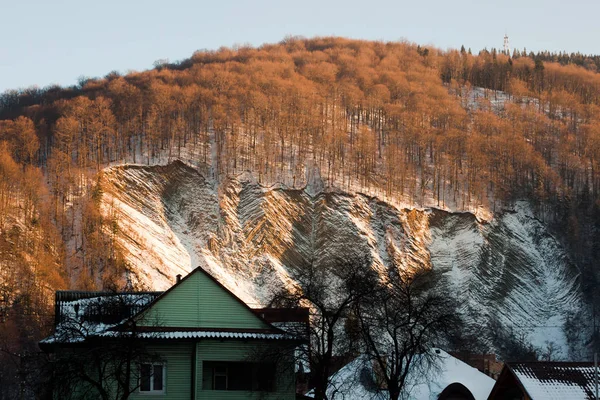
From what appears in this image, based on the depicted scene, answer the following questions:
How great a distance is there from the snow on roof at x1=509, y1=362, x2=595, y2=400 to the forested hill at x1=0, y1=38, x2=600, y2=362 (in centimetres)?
7414

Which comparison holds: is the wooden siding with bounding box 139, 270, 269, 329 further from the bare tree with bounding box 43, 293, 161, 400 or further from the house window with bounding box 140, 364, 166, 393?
the house window with bounding box 140, 364, 166, 393

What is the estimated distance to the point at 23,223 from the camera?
118250mm

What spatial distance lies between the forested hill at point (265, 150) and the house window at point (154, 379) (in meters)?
71.0

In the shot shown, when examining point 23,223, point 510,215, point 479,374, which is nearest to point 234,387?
point 479,374

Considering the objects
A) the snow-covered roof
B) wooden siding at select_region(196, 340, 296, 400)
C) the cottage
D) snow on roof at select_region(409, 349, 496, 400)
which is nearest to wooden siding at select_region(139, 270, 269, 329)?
the snow-covered roof

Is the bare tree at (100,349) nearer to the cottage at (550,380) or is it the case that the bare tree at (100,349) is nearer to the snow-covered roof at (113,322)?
the snow-covered roof at (113,322)

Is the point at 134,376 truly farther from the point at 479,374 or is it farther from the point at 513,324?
the point at 513,324

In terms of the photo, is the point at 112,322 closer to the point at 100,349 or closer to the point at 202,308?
the point at 202,308

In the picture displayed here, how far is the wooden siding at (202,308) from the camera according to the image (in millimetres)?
37281

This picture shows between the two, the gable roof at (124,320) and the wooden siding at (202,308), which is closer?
the gable roof at (124,320)

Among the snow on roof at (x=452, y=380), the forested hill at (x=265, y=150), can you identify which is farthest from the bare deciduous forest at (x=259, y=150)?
the snow on roof at (x=452, y=380)

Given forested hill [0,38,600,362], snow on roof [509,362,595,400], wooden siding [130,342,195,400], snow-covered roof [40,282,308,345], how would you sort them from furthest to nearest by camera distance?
forested hill [0,38,600,362], snow on roof [509,362,595,400], wooden siding [130,342,195,400], snow-covered roof [40,282,308,345]

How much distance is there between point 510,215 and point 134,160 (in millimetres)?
52094

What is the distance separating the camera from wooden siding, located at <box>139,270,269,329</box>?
37.3 meters
